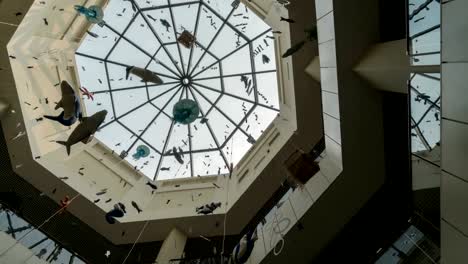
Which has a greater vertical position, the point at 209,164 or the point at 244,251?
the point at 209,164

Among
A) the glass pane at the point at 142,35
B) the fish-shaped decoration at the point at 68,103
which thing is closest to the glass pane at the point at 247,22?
the glass pane at the point at 142,35

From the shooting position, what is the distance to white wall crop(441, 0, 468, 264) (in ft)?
15.2

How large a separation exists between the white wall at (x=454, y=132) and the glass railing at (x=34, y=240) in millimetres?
11902

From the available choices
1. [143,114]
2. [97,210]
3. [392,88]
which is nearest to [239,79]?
[143,114]

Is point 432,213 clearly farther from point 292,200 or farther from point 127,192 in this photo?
point 127,192

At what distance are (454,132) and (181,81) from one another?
13.9 meters

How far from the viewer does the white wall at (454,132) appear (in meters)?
4.63

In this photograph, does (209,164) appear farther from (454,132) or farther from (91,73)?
(454,132)

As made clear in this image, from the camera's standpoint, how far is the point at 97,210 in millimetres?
14672

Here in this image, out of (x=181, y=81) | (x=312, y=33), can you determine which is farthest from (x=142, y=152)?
(x=312, y=33)

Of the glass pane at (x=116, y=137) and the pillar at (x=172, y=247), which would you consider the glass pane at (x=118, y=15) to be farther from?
the pillar at (x=172, y=247)

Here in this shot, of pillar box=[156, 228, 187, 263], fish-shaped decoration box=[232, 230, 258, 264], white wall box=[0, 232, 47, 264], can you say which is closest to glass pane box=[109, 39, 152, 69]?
pillar box=[156, 228, 187, 263]

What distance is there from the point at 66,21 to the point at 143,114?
5.51 m

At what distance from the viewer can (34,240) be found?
12609 mm
